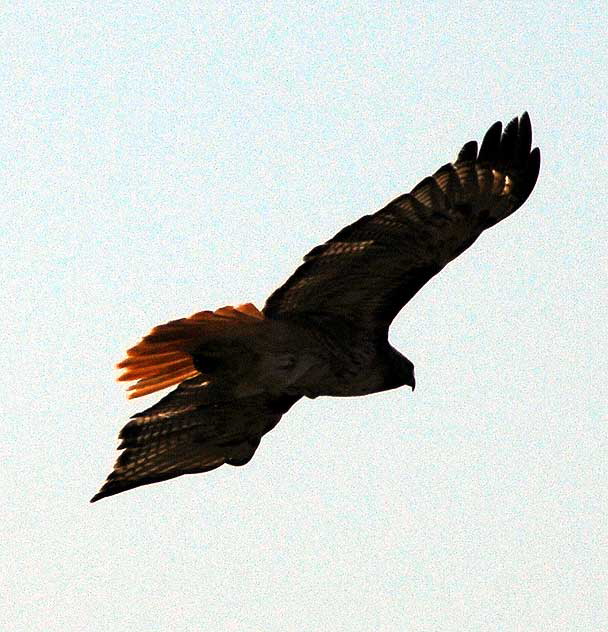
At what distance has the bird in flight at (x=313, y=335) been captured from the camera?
1351 centimetres

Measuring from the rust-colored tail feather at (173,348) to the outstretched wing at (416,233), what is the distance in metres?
0.28

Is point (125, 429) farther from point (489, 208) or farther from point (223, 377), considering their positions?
point (489, 208)

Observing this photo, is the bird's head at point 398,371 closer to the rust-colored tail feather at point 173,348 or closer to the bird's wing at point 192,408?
the bird's wing at point 192,408

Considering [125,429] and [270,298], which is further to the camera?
Answer: [125,429]

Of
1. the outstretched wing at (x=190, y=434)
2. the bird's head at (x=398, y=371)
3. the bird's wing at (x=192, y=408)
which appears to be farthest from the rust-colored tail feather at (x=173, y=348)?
the bird's head at (x=398, y=371)

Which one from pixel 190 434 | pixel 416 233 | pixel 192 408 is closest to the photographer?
pixel 416 233

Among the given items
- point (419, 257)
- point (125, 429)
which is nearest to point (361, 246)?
point (419, 257)

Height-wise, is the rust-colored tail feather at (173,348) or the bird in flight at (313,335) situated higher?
the rust-colored tail feather at (173,348)

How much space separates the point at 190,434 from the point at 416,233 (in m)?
2.31

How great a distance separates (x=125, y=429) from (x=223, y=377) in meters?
0.87

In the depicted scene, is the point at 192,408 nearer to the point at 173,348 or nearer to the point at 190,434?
the point at 190,434

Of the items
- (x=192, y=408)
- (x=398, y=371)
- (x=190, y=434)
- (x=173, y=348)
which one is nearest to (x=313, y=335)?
(x=398, y=371)

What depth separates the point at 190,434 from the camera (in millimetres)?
14836

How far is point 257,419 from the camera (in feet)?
48.8
